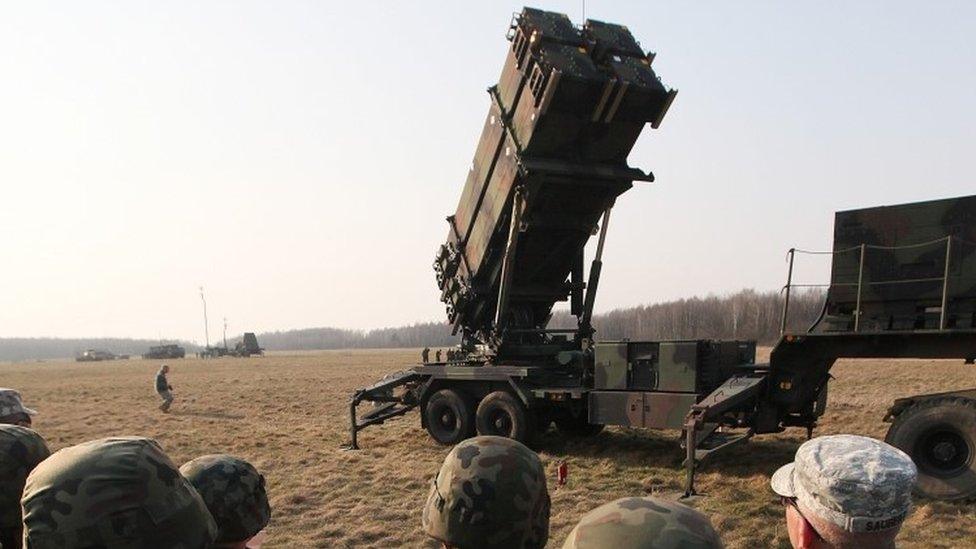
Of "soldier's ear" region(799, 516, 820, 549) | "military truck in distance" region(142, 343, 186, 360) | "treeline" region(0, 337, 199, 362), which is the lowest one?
"treeline" region(0, 337, 199, 362)

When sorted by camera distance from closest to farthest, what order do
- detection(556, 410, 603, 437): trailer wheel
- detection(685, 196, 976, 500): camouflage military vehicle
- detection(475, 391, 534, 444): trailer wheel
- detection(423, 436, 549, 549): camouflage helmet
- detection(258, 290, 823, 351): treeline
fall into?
detection(423, 436, 549, 549): camouflage helmet, detection(685, 196, 976, 500): camouflage military vehicle, detection(475, 391, 534, 444): trailer wheel, detection(556, 410, 603, 437): trailer wheel, detection(258, 290, 823, 351): treeline

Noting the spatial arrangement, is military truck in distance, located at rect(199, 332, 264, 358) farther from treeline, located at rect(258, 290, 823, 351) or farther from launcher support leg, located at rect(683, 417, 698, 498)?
launcher support leg, located at rect(683, 417, 698, 498)

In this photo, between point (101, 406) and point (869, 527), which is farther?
point (101, 406)

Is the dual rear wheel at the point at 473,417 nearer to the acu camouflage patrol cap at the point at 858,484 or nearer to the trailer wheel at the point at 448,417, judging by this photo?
the trailer wheel at the point at 448,417

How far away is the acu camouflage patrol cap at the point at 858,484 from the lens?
185 cm

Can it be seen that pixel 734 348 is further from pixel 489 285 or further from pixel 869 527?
pixel 869 527

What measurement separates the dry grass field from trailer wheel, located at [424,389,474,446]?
25cm

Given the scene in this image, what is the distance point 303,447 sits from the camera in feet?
35.3

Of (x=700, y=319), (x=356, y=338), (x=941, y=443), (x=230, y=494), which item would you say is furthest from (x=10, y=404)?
(x=356, y=338)

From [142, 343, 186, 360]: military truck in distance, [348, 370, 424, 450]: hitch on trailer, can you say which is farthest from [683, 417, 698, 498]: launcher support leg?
[142, 343, 186, 360]: military truck in distance

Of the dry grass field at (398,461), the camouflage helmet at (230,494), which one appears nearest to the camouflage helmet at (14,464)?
the camouflage helmet at (230,494)

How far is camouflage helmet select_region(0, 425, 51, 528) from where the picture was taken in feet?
10.9

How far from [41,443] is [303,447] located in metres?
7.37

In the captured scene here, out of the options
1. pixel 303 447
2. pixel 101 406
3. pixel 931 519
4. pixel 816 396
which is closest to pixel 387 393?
pixel 303 447
